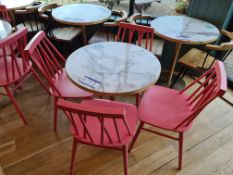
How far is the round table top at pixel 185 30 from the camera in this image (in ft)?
6.55

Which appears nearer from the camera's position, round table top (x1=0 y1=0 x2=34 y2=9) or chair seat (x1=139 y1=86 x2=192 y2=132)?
chair seat (x1=139 y1=86 x2=192 y2=132)

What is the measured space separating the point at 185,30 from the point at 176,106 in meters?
0.98

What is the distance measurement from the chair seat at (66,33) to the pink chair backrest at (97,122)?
1485mm

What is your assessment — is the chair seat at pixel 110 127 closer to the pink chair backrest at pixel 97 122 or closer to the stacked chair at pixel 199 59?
the pink chair backrest at pixel 97 122

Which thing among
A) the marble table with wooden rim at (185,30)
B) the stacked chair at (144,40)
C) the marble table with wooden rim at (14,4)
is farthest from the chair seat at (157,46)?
the marble table with wooden rim at (14,4)

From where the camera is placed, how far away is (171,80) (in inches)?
107

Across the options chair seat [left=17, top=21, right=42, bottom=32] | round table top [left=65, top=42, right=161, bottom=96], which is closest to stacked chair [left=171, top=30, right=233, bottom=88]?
round table top [left=65, top=42, right=161, bottom=96]

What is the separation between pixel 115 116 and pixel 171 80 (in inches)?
75.6

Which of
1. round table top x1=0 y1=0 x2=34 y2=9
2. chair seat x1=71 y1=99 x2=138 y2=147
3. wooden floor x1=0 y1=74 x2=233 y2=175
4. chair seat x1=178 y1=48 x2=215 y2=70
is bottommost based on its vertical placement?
wooden floor x1=0 y1=74 x2=233 y2=175

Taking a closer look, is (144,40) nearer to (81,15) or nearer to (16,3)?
(81,15)

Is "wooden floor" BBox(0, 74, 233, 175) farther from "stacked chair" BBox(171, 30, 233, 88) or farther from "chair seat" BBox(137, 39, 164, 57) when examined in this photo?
"chair seat" BBox(137, 39, 164, 57)

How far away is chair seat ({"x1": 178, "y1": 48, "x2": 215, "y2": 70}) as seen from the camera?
2.16 m

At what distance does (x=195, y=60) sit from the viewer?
88.5 inches

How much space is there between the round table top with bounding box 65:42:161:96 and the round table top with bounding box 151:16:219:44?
0.50 m
